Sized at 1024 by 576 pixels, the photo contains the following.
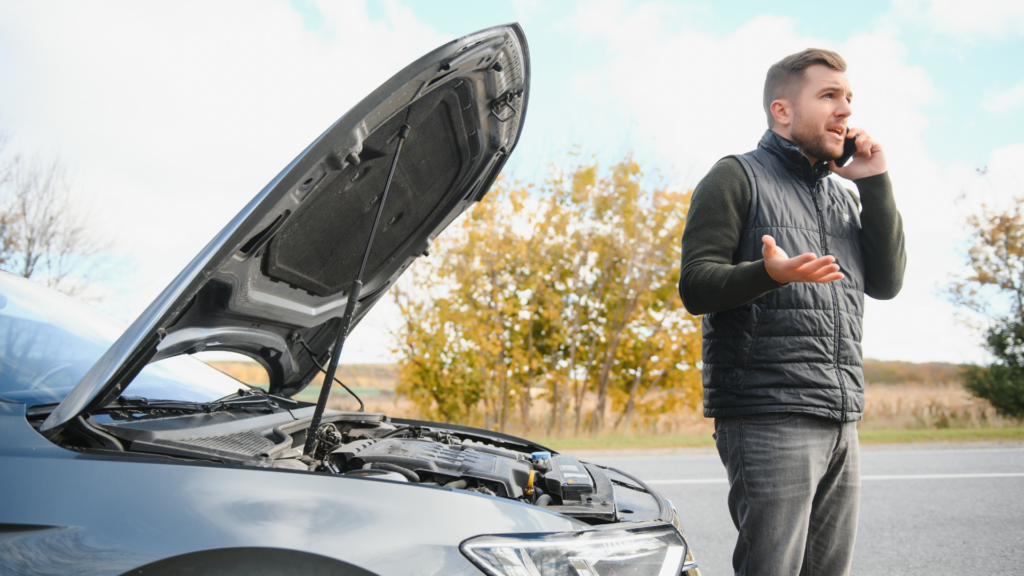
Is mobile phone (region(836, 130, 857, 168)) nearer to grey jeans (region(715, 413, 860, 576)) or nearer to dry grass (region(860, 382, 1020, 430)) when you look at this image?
grey jeans (region(715, 413, 860, 576))

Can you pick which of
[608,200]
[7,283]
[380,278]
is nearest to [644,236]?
[608,200]

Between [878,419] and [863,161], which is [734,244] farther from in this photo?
[878,419]

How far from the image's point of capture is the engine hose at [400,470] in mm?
1465

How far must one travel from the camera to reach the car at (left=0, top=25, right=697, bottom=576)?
1087 mm

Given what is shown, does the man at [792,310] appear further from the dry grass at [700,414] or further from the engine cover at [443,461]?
the dry grass at [700,414]

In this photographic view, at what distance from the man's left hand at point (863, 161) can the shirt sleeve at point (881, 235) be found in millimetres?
24

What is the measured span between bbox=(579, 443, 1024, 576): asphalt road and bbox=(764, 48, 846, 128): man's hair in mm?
2391

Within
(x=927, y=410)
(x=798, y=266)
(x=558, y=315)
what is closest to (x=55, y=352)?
(x=798, y=266)

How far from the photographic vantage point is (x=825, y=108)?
1694 millimetres

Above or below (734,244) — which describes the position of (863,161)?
above

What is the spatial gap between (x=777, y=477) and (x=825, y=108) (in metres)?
1.04

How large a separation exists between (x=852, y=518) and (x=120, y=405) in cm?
203

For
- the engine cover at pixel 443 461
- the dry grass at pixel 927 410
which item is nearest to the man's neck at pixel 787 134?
the engine cover at pixel 443 461

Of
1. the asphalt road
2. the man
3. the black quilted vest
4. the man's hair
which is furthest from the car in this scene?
the asphalt road
